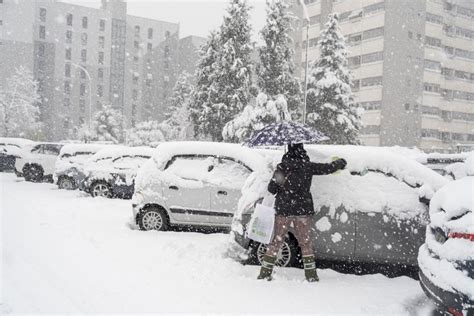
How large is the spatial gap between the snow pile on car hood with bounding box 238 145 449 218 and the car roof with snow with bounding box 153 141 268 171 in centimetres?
248

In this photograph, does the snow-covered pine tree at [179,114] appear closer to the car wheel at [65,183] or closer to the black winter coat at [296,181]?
the car wheel at [65,183]

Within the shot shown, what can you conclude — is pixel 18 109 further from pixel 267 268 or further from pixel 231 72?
pixel 267 268

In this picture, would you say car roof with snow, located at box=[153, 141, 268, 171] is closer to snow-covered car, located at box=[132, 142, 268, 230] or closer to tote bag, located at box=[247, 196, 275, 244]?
snow-covered car, located at box=[132, 142, 268, 230]

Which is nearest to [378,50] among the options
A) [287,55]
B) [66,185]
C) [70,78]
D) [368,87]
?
[368,87]

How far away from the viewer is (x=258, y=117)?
26500mm

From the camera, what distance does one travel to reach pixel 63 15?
87.1 metres

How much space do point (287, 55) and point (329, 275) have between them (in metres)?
24.5

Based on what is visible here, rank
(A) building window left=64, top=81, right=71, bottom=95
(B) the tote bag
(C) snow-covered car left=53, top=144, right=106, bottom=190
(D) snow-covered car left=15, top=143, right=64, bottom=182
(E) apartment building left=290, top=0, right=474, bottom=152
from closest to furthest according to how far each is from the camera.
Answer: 1. (B) the tote bag
2. (C) snow-covered car left=53, top=144, right=106, bottom=190
3. (D) snow-covered car left=15, top=143, right=64, bottom=182
4. (E) apartment building left=290, top=0, right=474, bottom=152
5. (A) building window left=64, top=81, right=71, bottom=95

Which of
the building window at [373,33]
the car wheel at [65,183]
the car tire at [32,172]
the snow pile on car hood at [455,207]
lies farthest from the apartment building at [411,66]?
the snow pile on car hood at [455,207]

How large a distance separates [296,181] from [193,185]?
348cm

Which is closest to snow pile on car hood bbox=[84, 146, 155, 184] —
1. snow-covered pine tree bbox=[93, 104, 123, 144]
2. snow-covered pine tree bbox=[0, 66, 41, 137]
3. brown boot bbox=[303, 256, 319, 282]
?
brown boot bbox=[303, 256, 319, 282]

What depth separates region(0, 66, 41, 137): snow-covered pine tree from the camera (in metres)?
63.7

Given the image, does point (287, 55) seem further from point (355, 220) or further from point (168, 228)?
point (355, 220)

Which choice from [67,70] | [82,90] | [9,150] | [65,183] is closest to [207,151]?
[65,183]
